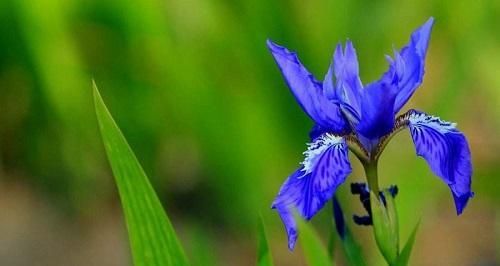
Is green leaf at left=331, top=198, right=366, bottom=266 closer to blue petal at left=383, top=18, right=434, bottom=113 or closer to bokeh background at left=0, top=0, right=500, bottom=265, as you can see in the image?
blue petal at left=383, top=18, right=434, bottom=113

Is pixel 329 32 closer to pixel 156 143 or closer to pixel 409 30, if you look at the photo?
pixel 409 30

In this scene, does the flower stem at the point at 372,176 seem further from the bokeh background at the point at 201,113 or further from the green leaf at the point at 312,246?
the bokeh background at the point at 201,113

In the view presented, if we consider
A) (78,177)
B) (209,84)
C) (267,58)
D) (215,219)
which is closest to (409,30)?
(267,58)

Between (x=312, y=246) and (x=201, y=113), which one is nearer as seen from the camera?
(x=312, y=246)

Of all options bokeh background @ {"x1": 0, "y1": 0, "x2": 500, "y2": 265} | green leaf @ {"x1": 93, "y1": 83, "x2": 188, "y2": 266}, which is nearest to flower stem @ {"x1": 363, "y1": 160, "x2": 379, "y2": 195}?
green leaf @ {"x1": 93, "y1": 83, "x2": 188, "y2": 266}

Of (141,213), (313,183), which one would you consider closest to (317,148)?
(313,183)

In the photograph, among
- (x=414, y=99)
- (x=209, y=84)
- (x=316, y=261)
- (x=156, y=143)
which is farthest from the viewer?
(x=414, y=99)

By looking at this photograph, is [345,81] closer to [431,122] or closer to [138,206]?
[431,122]
